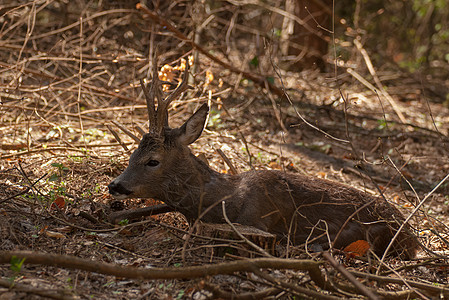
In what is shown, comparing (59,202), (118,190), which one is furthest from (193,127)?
(59,202)

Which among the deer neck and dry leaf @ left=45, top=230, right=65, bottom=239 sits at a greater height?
the deer neck

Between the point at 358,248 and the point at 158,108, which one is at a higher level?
the point at 158,108

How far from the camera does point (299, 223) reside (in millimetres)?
4941

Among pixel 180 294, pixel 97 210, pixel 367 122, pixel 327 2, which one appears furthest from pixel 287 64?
pixel 180 294

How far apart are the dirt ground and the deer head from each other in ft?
1.12

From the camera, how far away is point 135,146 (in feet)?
21.5

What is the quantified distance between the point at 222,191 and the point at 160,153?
655mm

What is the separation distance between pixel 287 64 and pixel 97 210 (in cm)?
732

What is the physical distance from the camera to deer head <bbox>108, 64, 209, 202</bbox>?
458 cm

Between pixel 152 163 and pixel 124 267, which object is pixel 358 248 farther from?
pixel 124 267

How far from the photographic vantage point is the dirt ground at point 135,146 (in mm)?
3699

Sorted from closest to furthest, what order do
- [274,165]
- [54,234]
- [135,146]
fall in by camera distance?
[54,234] → [135,146] → [274,165]

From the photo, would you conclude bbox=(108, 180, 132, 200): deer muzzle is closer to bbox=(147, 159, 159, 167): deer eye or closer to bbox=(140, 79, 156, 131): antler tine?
bbox=(147, 159, 159, 167): deer eye

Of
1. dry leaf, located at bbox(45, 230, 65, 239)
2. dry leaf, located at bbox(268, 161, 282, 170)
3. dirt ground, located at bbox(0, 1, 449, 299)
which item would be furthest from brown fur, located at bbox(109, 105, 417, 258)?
dry leaf, located at bbox(268, 161, 282, 170)
